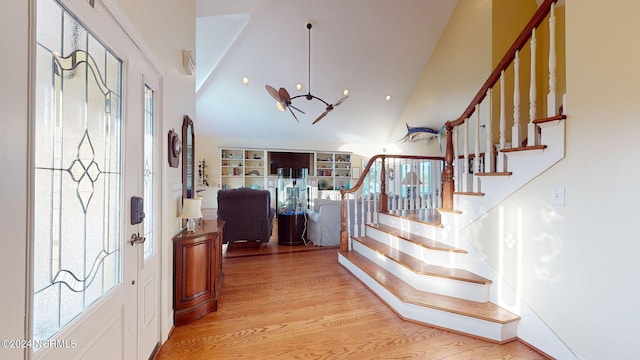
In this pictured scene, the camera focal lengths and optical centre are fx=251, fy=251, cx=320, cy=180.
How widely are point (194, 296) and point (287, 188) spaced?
3.00m

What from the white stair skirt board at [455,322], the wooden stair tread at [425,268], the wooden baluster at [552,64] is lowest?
the white stair skirt board at [455,322]

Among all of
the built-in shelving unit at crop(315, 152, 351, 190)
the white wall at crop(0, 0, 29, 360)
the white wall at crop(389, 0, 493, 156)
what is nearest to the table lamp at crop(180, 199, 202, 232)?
the white wall at crop(0, 0, 29, 360)

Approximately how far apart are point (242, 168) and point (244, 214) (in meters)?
4.31

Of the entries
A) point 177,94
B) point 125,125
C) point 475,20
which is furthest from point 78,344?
point 475,20

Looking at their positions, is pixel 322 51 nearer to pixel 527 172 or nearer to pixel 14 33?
pixel 527 172

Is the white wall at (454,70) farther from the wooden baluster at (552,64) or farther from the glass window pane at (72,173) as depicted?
the glass window pane at (72,173)

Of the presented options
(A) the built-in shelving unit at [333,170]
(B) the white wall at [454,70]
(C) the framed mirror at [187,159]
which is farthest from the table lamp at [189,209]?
(A) the built-in shelving unit at [333,170]

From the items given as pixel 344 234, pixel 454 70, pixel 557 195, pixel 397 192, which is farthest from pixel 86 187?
pixel 454 70

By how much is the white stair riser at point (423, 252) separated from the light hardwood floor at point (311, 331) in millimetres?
655

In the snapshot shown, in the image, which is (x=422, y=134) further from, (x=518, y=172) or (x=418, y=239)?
(x=518, y=172)

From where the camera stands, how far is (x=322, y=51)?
5578mm

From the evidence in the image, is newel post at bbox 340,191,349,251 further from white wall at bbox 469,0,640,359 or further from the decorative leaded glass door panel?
the decorative leaded glass door panel

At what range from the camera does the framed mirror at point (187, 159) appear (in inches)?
101

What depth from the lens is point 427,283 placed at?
244 centimetres
